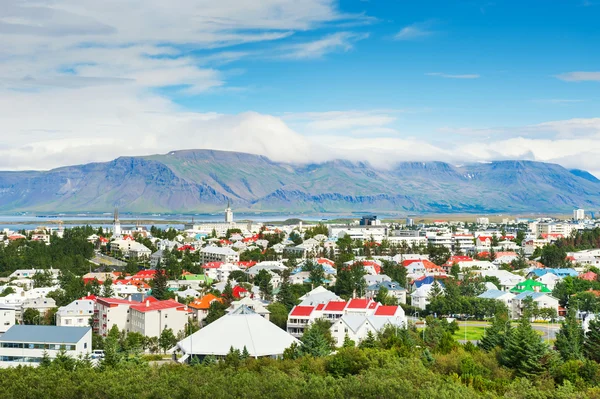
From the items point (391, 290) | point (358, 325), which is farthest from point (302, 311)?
point (391, 290)

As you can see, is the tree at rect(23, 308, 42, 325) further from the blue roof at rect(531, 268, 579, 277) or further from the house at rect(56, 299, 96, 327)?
the blue roof at rect(531, 268, 579, 277)

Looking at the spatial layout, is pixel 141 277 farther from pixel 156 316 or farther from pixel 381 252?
pixel 381 252

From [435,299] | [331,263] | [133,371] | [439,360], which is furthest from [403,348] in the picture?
[331,263]

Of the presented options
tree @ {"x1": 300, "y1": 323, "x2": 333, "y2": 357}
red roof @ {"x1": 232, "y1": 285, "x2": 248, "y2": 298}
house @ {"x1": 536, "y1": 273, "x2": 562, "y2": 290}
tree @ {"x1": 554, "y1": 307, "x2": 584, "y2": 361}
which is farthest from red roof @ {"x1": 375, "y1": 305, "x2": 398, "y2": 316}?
house @ {"x1": 536, "y1": 273, "x2": 562, "y2": 290}

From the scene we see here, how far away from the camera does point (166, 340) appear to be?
3306 centimetres

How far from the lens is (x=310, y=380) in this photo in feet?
69.2

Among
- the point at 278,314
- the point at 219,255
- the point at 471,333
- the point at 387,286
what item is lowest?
the point at 471,333

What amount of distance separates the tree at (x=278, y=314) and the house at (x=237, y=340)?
4988mm

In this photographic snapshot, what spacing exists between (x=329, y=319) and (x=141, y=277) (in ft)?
69.5

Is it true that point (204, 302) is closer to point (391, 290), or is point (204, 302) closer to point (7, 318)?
point (7, 318)

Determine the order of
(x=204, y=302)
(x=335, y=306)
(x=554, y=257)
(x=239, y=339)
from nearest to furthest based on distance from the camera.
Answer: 1. (x=239, y=339)
2. (x=335, y=306)
3. (x=204, y=302)
4. (x=554, y=257)

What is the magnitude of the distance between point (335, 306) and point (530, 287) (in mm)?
16346

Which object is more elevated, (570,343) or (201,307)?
(570,343)

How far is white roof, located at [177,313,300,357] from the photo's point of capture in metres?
29.3
